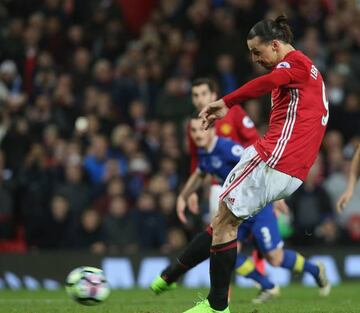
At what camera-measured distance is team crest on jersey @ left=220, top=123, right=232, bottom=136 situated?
35.7 ft

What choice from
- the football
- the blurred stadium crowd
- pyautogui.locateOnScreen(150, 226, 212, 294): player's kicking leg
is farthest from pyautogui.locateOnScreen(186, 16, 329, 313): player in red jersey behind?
the blurred stadium crowd

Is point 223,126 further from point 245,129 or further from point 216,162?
point 216,162

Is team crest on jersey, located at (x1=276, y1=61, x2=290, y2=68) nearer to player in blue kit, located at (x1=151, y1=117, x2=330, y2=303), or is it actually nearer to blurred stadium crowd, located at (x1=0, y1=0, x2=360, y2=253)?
player in blue kit, located at (x1=151, y1=117, x2=330, y2=303)

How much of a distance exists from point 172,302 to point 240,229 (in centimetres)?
111

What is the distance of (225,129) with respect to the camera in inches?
430

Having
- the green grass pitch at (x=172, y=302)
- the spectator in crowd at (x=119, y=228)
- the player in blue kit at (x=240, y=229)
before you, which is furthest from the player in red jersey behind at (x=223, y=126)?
the spectator in crowd at (x=119, y=228)

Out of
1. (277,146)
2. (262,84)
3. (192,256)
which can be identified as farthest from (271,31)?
(192,256)

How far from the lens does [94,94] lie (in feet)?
56.7

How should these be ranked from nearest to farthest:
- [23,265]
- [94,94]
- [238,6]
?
[23,265] → [94,94] → [238,6]

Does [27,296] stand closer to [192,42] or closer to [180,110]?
[180,110]

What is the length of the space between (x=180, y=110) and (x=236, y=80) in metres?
1.12

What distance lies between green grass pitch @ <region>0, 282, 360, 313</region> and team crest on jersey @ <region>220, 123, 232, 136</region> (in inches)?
70.4

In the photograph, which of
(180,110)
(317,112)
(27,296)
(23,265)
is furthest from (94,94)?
(317,112)

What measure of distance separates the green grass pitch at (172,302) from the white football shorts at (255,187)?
95cm
